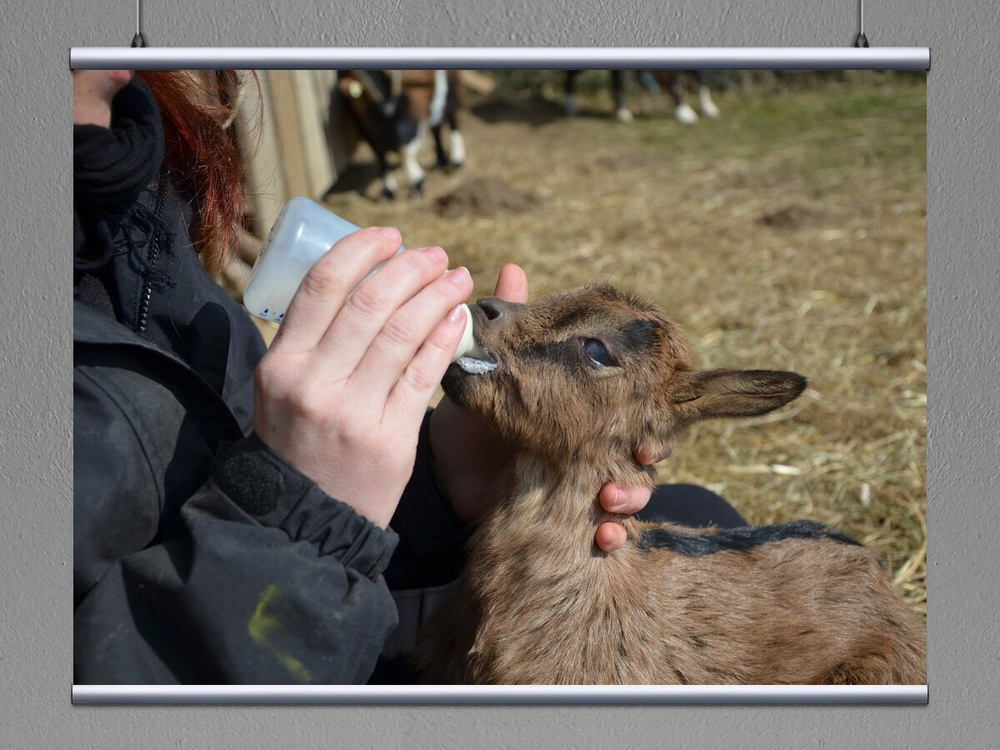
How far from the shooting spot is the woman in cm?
185

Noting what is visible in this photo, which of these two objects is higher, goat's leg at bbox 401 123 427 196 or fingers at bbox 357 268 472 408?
goat's leg at bbox 401 123 427 196

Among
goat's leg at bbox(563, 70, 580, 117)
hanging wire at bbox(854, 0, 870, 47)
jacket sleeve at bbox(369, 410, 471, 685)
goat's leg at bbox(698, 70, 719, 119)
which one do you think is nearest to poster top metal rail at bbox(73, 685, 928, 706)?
jacket sleeve at bbox(369, 410, 471, 685)

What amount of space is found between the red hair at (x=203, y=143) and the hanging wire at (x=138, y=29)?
126mm

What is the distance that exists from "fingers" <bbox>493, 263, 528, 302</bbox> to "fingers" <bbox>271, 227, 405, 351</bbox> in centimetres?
96

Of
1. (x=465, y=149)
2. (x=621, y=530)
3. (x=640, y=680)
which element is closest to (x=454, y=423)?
(x=621, y=530)

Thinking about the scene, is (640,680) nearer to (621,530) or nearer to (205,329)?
(621,530)

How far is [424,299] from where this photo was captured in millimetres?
1965

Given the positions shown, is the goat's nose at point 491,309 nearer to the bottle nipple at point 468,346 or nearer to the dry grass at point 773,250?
the bottle nipple at point 468,346

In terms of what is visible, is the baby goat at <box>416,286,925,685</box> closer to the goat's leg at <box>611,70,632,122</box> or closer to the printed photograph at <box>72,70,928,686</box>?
the printed photograph at <box>72,70,928,686</box>

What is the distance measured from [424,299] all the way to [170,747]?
1.28 m

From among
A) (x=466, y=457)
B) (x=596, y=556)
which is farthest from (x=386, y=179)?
(x=596, y=556)

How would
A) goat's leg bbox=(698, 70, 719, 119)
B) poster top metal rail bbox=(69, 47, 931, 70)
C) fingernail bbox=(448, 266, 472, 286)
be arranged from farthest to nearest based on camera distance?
goat's leg bbox=(698, 70, 719, 119), poster top metal rail bbox=(69, 47, 931, 70), fingernail bbox=(448, 266, 472, 286)

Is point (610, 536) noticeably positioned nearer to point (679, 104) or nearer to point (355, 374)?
point (355, 374)

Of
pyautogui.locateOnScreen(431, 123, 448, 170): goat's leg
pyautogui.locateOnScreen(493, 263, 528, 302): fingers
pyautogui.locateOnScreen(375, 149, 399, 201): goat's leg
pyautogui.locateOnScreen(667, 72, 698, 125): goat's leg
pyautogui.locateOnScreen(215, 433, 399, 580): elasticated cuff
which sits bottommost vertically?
pyautogui.locateOnScreen(215, 433, 399, 580): elasticated cuff
